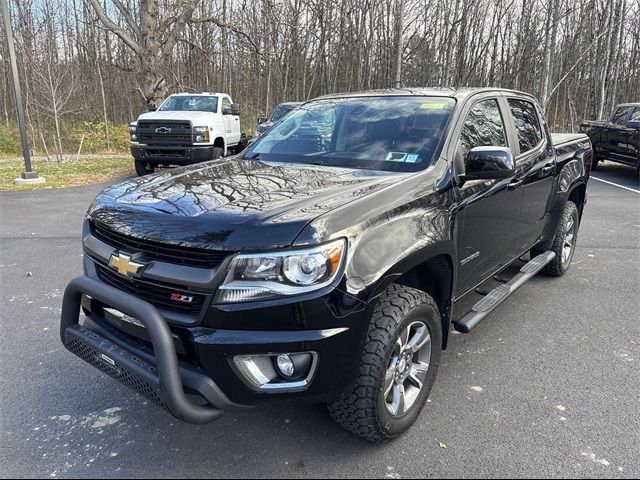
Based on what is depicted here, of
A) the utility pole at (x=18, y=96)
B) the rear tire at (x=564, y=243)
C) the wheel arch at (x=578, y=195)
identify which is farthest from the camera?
the utility pole at (x=18, y=96)

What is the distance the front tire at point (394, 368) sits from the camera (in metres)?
2.34

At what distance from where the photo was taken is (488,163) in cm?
303

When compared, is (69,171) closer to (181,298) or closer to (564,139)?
(564,139)

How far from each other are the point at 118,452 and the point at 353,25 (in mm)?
26331

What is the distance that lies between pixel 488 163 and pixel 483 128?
72 centimetres

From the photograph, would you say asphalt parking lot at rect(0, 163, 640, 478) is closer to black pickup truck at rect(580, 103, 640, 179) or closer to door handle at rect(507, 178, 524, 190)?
door handle at rect(507, 178, 524, 190)

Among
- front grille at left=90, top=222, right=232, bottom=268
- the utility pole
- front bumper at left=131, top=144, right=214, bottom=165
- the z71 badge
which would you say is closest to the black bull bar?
the z71 badge

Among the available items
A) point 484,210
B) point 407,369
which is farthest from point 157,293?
point 484,210

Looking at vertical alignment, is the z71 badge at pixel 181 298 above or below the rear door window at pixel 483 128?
below

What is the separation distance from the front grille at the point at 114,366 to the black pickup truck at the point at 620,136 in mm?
12280

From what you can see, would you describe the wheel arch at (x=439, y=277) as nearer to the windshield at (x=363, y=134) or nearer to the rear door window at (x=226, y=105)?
the windshield at (x=363, y=134)

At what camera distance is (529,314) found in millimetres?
4301

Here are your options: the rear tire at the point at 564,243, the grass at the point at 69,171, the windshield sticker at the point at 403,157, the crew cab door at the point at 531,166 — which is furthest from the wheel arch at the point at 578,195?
the grass at the point at 69,171

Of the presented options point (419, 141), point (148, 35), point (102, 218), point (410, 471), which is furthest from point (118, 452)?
point (148, 35)
